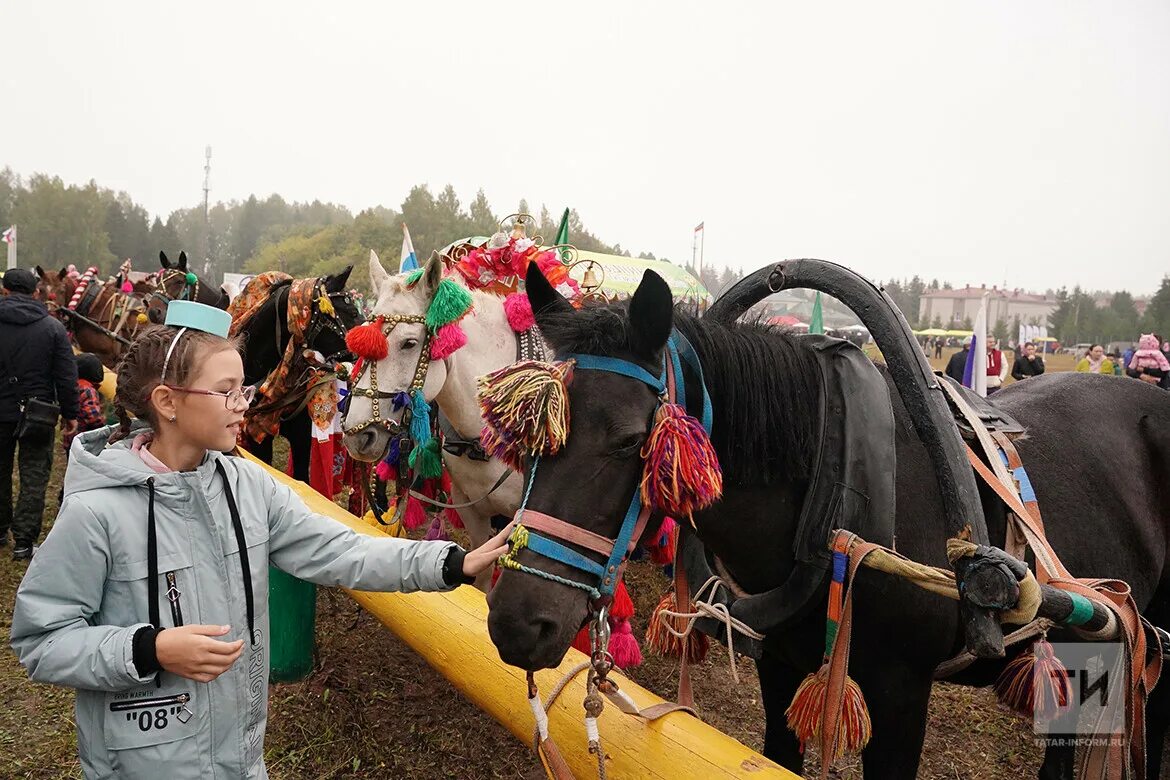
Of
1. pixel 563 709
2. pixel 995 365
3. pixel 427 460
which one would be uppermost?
pixel 995 365

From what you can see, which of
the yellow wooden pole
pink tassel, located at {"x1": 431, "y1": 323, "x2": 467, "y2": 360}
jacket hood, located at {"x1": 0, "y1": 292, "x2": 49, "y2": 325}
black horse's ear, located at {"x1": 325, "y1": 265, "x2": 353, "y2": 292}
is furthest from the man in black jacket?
the yellow wooden pole

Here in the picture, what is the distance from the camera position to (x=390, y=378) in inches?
141

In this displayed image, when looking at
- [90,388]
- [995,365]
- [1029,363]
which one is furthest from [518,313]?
[1029,363]

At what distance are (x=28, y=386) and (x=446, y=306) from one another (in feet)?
13.1

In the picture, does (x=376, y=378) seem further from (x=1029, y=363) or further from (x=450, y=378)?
(x=1029, y=363)

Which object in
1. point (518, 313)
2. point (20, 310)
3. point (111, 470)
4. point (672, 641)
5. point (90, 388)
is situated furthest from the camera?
point (90, 388)

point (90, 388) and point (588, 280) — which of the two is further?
point (90, 388)

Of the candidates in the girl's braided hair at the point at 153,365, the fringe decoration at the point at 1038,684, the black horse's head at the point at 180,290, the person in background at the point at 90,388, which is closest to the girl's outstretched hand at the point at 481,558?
the girl's braided hair at the point at 153,365

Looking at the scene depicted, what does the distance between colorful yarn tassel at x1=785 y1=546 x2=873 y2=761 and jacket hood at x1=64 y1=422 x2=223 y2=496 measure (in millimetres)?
1565

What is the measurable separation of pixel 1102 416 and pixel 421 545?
2750mm

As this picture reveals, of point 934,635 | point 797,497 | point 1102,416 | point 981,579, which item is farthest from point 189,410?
point 1102,416

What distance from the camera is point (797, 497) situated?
6.04 ft

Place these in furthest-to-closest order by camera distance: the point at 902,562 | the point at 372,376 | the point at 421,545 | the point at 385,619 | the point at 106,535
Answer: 1. the point at 372,376
2. the point at 385,619
3. the point at 421,545
4. the point at 902,562
5. the point at 106,535

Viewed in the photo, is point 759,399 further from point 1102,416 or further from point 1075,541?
point 1102,416
